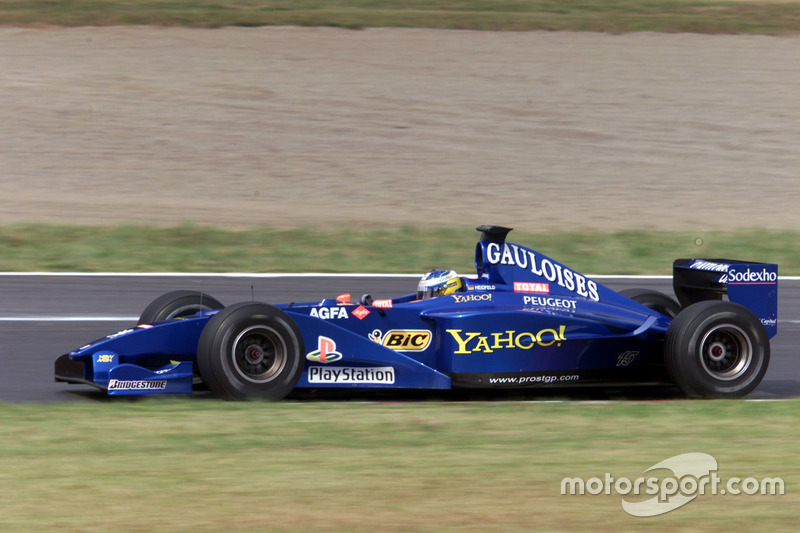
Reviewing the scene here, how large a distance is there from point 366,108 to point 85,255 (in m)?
10.9

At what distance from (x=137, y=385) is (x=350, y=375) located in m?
1.33

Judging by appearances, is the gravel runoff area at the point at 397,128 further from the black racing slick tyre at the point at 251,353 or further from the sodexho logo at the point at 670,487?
the sodexho logo at the point at 670,487

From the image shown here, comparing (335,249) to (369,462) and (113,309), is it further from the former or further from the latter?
(369,462)

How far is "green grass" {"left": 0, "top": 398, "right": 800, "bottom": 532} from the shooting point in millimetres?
4930

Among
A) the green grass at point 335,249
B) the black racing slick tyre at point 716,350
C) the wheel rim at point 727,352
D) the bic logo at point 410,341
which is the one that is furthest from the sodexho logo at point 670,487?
the green grass at point 335,249

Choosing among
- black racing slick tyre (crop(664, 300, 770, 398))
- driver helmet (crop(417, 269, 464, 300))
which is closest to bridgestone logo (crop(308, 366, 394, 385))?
driver helmet (crop(417, 269, 464, 300))

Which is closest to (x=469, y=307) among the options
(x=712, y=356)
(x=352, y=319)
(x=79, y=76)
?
(x=352, y=319)

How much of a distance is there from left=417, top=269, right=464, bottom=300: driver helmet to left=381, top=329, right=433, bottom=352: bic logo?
0.40m

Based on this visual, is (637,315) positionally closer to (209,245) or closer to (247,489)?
(247,489)

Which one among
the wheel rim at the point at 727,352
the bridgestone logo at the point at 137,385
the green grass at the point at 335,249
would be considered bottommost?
the bridgestone logo at the point at 137,385

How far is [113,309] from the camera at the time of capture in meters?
11.2

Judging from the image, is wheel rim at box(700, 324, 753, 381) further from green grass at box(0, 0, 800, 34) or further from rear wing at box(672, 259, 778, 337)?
green grass at box(0, 0, 800, 34)

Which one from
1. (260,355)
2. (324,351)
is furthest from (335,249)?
(260,355)

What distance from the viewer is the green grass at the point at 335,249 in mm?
13469
